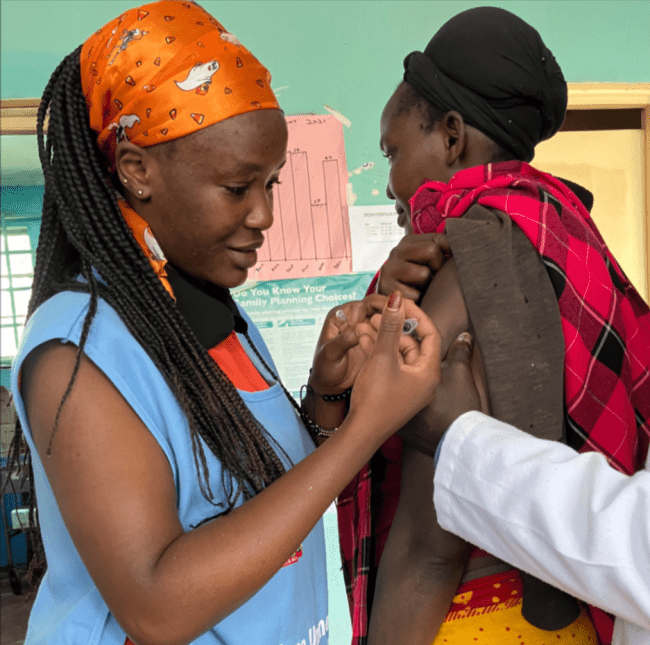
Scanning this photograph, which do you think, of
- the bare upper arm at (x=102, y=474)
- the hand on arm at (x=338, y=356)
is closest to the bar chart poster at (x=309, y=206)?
the hand on arm at (x=338, y=356)

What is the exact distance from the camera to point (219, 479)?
764 millimetres

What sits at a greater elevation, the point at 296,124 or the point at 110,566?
the point at 296,124

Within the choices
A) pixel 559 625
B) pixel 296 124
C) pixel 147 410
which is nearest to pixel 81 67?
pixel 147 410

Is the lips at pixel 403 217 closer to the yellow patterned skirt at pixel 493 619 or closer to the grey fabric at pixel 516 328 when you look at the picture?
the grey fabric at pixel 516 328

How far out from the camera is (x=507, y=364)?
873 mm

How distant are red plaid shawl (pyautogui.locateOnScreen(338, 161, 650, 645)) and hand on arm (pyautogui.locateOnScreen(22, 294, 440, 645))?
39 cm

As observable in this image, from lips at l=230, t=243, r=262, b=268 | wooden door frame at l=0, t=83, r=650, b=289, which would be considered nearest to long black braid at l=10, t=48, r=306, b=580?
lips at l=230, t=243, r=262, b=268

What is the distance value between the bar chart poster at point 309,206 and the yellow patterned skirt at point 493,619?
169 centimetres

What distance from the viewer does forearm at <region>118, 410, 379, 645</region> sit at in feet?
2.01

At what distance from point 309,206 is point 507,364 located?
5.61 ft

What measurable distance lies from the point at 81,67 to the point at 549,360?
0.73 metres

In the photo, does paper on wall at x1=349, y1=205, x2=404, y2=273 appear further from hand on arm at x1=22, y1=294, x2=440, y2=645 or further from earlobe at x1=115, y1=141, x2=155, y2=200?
hand on arm at x1=22, y1=294, x2=440, y2=645

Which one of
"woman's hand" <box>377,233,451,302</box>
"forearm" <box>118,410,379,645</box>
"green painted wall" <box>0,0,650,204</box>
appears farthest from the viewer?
"green painted wall" <box>0,0,650,204</box>

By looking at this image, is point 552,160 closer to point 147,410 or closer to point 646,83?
point 646,83
